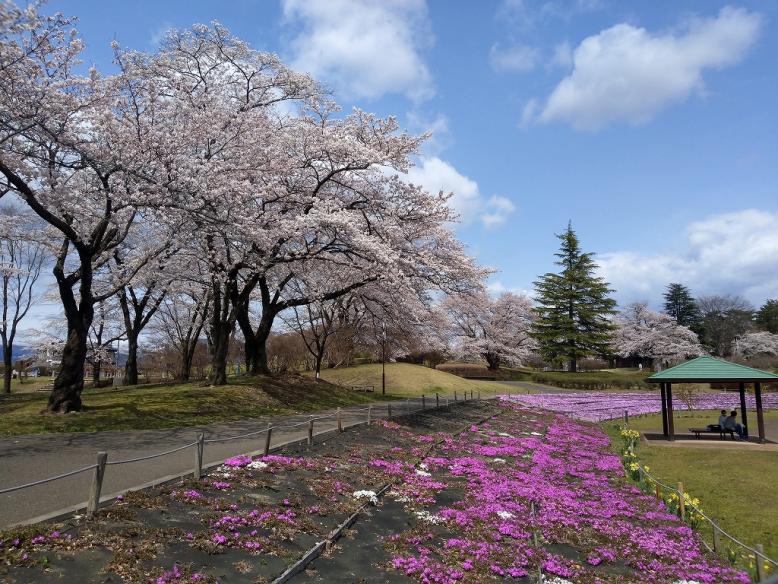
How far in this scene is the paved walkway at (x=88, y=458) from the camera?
8.45m

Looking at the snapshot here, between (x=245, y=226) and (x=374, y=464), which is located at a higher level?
(x=245, y=226)

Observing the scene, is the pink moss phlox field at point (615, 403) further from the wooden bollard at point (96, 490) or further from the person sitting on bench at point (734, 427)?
the wooden bollard at point (96, 490)

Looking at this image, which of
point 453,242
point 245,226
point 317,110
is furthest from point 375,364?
point 245,226

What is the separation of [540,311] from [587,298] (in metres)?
7.18

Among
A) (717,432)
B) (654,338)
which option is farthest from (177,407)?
(654,338)

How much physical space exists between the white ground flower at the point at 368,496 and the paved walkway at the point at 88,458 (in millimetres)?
3301

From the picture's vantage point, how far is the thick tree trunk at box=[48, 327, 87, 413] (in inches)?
668

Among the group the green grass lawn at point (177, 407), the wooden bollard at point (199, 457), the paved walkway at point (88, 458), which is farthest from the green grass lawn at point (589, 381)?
the wooden bollard at point (199, 457)

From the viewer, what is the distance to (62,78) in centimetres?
1495

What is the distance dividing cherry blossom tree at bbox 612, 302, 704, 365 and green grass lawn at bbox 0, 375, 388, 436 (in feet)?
180

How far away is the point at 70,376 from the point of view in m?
17.0

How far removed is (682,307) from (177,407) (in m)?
82.8

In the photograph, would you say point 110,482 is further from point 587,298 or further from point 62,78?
point 587,298

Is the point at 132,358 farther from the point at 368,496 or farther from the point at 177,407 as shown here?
the point at 368,496
